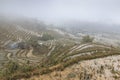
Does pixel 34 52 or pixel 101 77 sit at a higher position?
pixel 101 77

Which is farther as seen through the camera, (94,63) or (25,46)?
(25,46)

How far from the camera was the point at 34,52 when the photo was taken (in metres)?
164

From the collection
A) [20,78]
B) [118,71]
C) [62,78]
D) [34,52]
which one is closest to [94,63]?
[118,71]

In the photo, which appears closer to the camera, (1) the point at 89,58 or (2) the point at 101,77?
(2) the point at 101,77

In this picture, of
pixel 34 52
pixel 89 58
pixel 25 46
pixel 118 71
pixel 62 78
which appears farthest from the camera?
pixel 25 46

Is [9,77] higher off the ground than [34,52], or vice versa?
[9,77]

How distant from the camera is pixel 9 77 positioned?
101ft

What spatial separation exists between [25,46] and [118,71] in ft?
510

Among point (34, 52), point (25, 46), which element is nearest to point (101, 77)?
point (34, 52)

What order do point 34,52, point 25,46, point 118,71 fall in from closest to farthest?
point 118,71 → point 34,52 → point 25,46

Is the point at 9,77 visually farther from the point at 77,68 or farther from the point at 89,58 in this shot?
the point at 89,58

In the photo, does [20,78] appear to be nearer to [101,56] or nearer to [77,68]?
[77,68]

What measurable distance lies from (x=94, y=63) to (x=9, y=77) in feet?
37.3

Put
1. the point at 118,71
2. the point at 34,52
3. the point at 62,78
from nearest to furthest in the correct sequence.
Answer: the point at 62,78 → the point at 118,71 → the point at 34,52
